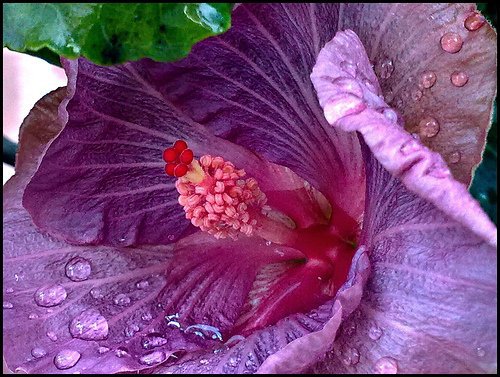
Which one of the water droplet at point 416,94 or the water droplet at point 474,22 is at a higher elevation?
the water droplet at point 474,22

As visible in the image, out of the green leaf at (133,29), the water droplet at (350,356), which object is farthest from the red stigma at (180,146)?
the water droplet at (350,356)

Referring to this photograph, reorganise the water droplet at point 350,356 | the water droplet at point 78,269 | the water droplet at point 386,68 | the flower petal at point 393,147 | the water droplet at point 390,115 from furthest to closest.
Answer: the water droplet at point 78,269
the water droplet at point 386,68
the water droplet at point 350,356
the water droplet at point 390,115
the flower petal at point 393,147

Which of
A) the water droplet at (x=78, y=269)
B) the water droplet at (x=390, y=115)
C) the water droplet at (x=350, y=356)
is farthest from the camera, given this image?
the water droplet at (x=78, y=269)

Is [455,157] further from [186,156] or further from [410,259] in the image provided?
[186,156]

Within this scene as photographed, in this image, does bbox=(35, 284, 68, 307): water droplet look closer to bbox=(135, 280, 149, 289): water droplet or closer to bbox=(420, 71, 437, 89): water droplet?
Answer: bbox=(135, 280, 149, 289): water droplet

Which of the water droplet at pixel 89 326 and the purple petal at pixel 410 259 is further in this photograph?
the water droplet at pixel 89 326

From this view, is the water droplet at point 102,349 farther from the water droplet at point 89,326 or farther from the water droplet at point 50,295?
the water droplet at point 50,295

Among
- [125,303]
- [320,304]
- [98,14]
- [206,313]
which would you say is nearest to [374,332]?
[320,304]

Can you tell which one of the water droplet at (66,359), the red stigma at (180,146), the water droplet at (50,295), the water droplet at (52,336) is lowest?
the water droplet at (52,336)
